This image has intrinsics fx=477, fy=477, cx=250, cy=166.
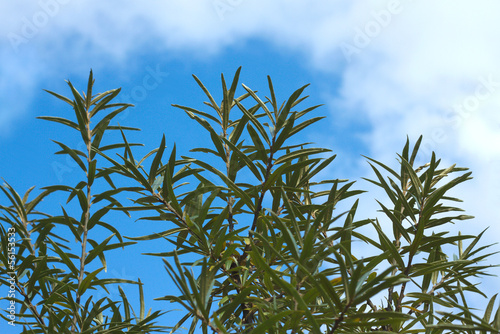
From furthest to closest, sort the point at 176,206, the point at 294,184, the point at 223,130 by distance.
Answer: the point at 223,130
the point at 294,184
the point at 176,206

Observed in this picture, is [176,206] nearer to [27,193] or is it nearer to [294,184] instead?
[294,184]

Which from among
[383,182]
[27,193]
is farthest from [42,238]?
[383,182]

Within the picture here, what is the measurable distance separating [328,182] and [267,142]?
41 centimetres

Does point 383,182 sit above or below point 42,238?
above

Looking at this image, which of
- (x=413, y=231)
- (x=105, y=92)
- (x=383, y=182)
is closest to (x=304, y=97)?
(x=383, y=182)

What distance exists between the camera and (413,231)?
1311 mm

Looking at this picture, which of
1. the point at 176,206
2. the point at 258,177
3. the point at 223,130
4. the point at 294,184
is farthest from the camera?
the point at 223,130

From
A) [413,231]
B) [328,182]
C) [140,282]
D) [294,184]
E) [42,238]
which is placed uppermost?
[328,182]

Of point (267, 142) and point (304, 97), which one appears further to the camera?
point (304, 97)

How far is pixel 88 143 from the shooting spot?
1435 millimetres

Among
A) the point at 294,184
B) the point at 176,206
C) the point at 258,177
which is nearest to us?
the point at 176,206

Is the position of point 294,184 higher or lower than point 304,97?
lower

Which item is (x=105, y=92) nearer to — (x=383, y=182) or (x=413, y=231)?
(x=383, y=182)

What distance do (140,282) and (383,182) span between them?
715 millimetres
